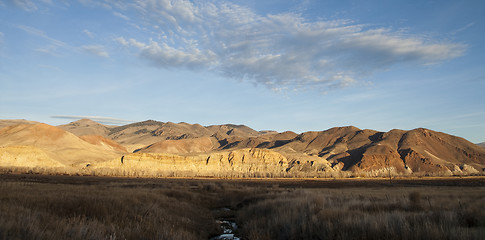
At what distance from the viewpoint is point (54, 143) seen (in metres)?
141

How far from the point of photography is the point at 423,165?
146 meters

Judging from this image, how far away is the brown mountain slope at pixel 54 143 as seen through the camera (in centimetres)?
11675

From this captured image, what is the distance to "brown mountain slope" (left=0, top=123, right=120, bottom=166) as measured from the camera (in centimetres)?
11675

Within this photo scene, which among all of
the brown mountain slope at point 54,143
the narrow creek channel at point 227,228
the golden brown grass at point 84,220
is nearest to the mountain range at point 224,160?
the brown mountain slope at point 54,143

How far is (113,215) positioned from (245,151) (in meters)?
142

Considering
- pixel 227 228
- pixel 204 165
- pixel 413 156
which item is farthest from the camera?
pixel 413 156

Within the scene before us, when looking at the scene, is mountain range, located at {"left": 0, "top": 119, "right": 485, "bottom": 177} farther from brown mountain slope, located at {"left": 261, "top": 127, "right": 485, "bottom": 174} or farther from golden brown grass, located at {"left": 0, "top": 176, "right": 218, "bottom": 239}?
golden brown grass, located at {"left": 0, "top": 176, "right": 218, "bottom": 239}

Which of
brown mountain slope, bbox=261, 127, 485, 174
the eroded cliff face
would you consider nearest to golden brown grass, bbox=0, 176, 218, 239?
the eroded cliff face

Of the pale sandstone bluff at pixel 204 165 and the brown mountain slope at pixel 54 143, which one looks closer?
the pale sandstone bluff at pixel 204 165

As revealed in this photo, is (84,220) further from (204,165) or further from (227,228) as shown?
(204,165)

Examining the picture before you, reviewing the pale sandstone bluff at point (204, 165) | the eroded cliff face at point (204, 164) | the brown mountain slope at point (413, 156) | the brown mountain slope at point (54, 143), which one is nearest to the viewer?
the pale sandstone bluff at point (204, 165)

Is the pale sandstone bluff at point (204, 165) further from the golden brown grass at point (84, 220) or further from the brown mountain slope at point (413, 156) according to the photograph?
the golden brown grass at point (84, 220)

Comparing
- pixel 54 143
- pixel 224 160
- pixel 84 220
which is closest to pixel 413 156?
pixel 224 160

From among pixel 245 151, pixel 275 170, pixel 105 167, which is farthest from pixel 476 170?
pixel 105 167
